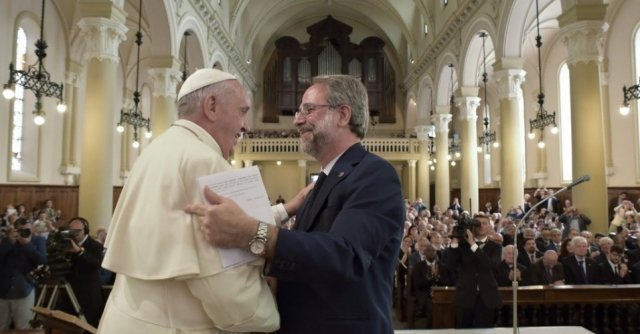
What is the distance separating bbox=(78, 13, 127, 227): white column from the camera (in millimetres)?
9203

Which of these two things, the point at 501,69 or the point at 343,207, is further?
the point at 501,69

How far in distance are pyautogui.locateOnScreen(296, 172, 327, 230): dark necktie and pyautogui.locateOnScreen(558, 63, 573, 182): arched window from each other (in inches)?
793

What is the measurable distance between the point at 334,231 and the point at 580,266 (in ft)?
21.9

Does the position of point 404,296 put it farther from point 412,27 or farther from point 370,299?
point 412,27

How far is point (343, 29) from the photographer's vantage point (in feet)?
94.0

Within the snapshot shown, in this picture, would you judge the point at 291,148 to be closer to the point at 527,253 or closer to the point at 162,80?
the point at 162,80

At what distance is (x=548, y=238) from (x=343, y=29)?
22286mm

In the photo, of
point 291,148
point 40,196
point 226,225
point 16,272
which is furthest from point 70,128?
point 226,225

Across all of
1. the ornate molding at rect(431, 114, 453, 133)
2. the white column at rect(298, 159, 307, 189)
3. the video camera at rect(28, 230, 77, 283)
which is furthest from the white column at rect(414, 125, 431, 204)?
the video camera at rect(28, 230, 77, 283)

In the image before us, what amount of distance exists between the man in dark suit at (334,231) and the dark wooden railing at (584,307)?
423 cm

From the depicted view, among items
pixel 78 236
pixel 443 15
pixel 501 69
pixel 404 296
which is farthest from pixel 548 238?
pixel 443 15

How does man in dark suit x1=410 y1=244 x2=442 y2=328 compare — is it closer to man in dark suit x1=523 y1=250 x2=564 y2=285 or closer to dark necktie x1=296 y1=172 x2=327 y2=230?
man in dark suit x1=523 y1=250 x2=564 y2=285

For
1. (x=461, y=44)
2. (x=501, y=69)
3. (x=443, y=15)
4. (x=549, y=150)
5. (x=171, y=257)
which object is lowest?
(x=171, y=257)

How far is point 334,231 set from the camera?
144cm
